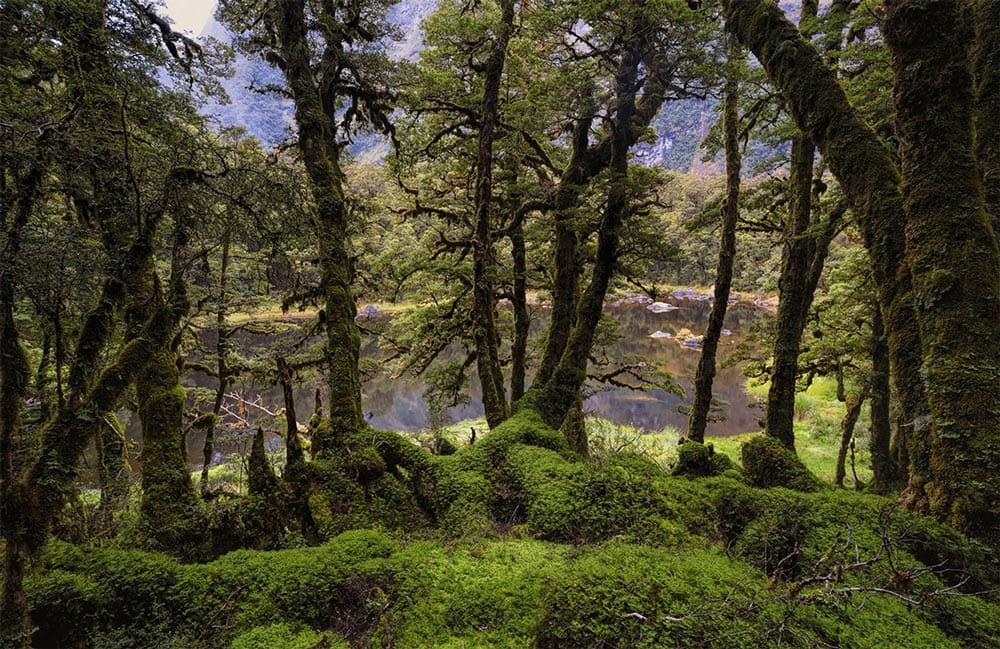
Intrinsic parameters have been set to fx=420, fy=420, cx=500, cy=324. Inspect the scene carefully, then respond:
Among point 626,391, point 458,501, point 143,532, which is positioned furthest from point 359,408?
point 626,391

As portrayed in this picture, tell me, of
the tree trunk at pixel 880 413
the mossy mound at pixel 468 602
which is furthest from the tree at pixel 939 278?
the tree trunk at pixel 880 413

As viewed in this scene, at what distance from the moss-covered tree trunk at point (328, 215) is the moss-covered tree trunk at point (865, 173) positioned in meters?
5.53

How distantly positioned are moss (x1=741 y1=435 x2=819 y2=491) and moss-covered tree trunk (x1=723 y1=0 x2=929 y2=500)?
3.91ft

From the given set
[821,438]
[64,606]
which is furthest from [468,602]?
[821,438]

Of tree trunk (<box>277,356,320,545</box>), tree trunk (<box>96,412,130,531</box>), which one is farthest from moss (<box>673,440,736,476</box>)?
tree trunk (<box>96,412,130,531</box>)

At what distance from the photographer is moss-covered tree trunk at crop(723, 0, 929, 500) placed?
12.1 feet

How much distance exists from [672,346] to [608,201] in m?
27.3

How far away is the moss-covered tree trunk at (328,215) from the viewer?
5473 mm

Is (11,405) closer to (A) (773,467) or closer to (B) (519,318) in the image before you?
(A) (773,467)

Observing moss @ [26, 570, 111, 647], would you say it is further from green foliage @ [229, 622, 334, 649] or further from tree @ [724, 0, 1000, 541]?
tree @ [724, 0, 1000, 541]

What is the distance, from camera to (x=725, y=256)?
7.97 metres

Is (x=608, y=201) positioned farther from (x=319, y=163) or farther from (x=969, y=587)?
(x=969, y=587)

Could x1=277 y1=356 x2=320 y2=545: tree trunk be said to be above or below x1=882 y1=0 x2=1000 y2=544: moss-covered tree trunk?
below

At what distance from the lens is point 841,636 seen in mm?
2256
